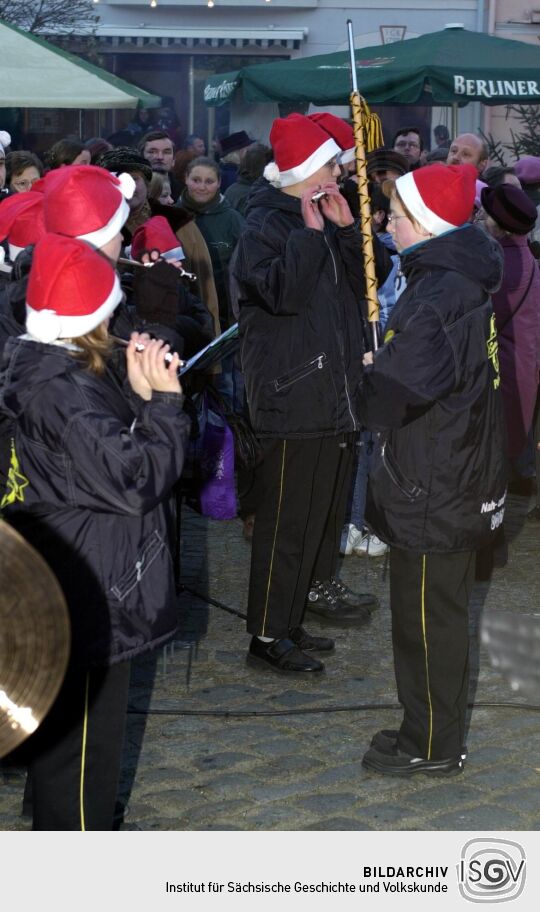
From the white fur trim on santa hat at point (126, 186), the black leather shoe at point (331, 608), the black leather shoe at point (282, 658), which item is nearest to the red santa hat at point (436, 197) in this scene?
the white fur trim on santa hat at point (126, 186)

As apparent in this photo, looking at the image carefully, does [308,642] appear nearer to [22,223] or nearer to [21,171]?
[22,223]

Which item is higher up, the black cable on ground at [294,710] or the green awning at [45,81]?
the green awning at [45,81]

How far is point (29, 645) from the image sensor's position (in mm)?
3283

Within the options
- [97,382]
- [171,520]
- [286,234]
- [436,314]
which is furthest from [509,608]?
[97,382]

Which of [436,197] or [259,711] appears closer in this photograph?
[436,197]

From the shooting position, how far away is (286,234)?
5941mm

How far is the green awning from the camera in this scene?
9070 millimetres

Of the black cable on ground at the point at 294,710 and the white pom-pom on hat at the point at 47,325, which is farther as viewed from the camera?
the black cable on ground at the point at 294,710

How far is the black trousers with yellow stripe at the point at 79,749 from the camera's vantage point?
3916 mm

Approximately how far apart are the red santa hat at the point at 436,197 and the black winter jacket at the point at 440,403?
6 cm

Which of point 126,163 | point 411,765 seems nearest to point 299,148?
point 126,163

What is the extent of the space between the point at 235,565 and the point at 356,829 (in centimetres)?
331
